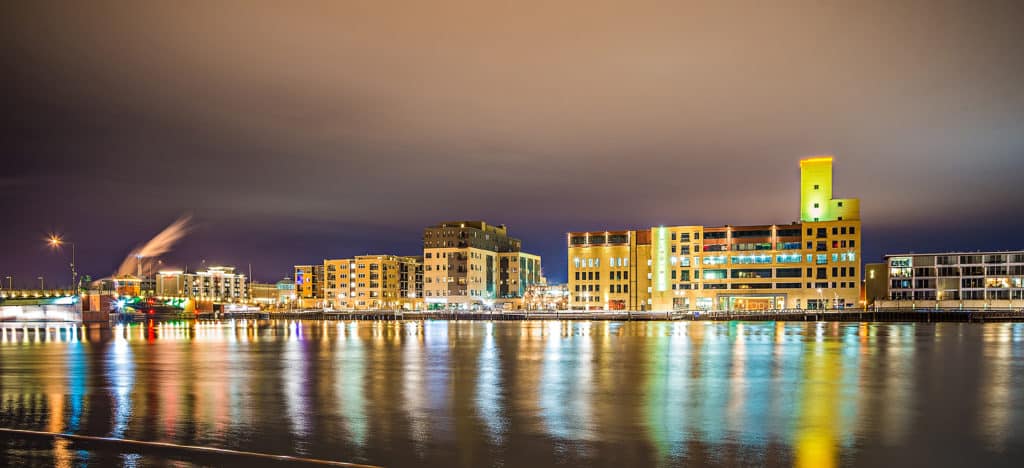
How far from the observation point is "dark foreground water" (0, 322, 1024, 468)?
14984 millimetres

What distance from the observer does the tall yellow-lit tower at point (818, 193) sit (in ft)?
506

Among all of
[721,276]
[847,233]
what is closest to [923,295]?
[847,233]

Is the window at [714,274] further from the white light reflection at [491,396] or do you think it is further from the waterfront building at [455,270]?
the white light reflection at [491,396]

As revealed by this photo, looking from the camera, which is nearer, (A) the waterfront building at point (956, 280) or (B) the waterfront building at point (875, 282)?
(A) the waterfront building at point (956, 280)

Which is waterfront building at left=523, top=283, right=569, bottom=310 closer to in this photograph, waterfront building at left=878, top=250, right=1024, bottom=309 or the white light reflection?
waterfront building at left=878, top=250, right=1024, bottom=309

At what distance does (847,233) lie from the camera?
142 meters

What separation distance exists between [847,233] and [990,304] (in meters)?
41.2

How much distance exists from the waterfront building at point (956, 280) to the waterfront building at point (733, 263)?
27.7 m

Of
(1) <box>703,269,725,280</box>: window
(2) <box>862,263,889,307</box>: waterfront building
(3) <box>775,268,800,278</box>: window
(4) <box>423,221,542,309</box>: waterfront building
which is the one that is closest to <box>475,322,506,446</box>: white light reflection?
(1) <box>703,269,725,280</box>: window

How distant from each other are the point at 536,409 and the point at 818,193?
152 metres

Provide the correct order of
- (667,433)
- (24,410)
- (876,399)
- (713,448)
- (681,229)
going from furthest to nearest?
(681,229)
(876,399)
(24,410)
(667,433)
(713,448)

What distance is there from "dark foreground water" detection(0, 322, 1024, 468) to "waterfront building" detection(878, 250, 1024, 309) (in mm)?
139298

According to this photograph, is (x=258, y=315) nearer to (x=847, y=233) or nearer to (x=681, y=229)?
(x=681, y=229)

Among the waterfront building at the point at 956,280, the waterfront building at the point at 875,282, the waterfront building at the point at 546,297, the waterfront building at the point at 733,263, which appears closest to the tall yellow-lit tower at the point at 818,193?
the waterfront building at the point at 733,263
